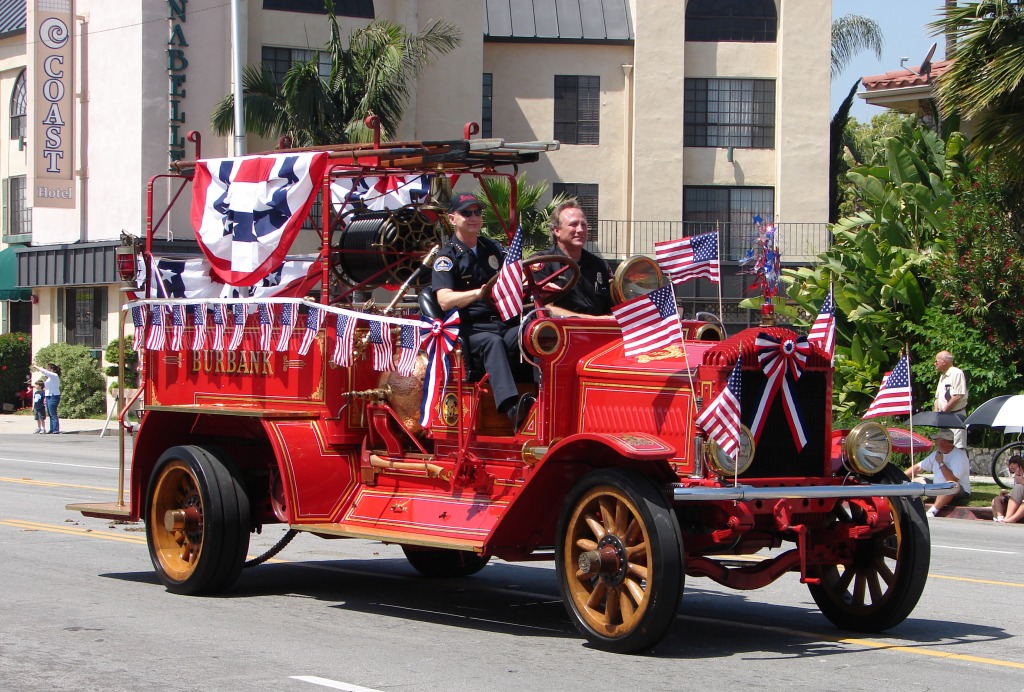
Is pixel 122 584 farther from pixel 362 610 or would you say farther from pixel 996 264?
pixel 996 264

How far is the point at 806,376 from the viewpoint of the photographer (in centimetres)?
774

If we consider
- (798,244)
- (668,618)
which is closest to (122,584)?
(668,618)

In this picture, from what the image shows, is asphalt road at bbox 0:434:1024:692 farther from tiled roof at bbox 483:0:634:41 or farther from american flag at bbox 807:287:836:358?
tiled roof at bbox 483:0:634:41

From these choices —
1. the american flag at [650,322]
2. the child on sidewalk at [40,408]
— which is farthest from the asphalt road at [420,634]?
the child on sidewalk at [40,408]

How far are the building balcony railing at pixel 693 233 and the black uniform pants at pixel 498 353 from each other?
2898 centimetres

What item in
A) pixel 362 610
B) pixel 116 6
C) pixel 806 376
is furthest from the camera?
pixel 116 6

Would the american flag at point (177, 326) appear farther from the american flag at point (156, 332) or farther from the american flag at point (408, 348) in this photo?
the american flag at point (408, 348)

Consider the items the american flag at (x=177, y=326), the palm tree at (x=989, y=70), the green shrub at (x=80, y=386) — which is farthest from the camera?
the green shrub at (x=80, y=386)

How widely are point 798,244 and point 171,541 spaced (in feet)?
98.1

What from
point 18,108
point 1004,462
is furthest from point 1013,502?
point 18,108

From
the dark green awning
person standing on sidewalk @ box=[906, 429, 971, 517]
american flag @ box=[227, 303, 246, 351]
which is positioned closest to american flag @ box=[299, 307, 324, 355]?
american flag @ box=[227, 303, 246, 351]

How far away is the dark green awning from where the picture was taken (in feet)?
130

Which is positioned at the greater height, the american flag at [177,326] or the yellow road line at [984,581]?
the american flag at [177,326]

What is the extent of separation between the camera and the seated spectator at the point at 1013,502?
16.2 meters
